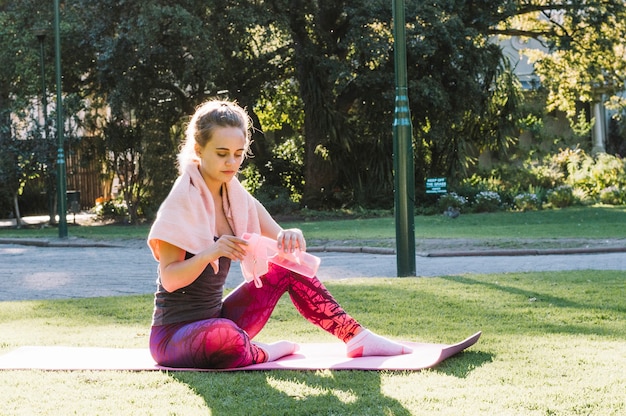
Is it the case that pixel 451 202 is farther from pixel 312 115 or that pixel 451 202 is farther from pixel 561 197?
pixel 312 115

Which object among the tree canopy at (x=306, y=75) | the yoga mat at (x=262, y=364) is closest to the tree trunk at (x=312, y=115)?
the tree canopy at (x=306, y=75)

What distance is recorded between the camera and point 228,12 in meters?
22.6

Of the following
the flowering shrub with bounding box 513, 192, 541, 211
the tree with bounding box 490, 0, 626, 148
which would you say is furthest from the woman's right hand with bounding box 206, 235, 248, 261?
the tree with bounding box 490, 0, 626, 148

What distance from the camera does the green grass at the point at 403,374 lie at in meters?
4.14

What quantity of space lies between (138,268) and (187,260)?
8280 mm

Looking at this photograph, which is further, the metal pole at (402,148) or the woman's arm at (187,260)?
the metal pole at (402,148)

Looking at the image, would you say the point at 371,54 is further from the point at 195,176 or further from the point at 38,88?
the point at 195,176

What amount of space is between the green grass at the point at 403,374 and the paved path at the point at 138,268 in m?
2.34

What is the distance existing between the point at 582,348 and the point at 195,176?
7.62ft

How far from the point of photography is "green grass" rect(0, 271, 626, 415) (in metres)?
4.14

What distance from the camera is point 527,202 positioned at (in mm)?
23547

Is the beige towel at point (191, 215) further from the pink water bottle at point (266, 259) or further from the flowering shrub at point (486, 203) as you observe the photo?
the flowering shrub at point (486, 203)

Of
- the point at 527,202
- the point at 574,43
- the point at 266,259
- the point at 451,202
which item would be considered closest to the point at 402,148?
the point at 266,259

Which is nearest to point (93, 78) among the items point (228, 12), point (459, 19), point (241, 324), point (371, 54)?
point (228, 12)
